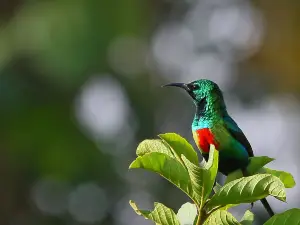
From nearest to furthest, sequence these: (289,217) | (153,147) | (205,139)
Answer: (289,217) < (153,147) < (205,139)

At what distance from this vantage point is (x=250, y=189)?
1.25 m

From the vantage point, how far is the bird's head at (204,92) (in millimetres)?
1562

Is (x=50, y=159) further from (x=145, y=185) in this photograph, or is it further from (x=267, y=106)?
(x=267, y=106)

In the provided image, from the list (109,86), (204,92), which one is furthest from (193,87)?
(109,86)

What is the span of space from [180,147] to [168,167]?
0.15ft

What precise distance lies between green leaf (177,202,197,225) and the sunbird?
0.25ft

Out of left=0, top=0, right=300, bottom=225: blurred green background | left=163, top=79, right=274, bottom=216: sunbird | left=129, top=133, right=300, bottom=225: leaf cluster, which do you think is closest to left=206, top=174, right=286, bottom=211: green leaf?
left=129, top=133, right=300, bottom=225: leaf cluster

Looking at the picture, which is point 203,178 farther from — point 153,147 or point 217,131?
point 217,131

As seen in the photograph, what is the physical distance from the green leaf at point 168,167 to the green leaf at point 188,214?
0.31 feet

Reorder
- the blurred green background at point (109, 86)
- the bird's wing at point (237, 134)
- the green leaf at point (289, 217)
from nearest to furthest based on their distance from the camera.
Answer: the green leaf at point (289, 217) → the bird's wing at point (237, 134) → the blurred green background at point (109, 86)

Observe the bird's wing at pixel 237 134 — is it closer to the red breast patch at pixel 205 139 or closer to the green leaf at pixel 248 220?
the red breast patch at pixel 205 139

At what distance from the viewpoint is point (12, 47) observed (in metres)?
8.31

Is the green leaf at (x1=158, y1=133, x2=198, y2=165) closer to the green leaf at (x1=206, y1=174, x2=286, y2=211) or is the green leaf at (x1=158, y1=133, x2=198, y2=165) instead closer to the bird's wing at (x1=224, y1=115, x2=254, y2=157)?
the green leaf at (x1=206, y1=174, x2=286, y2=211)

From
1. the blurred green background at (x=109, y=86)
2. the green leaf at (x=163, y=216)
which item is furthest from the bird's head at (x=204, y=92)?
the blurred green background at (x=109, y=86)
